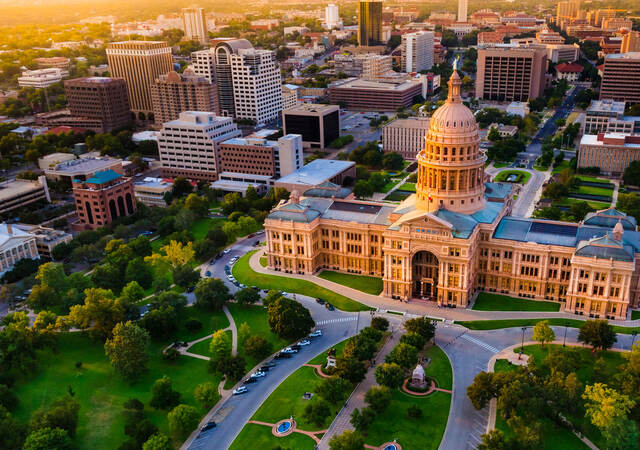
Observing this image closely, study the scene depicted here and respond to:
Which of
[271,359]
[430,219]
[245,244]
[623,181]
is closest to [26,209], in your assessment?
[245,244]

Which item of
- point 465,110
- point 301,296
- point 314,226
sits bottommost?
point 301,296

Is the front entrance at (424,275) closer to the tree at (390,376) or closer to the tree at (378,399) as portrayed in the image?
the tree at (390,376)

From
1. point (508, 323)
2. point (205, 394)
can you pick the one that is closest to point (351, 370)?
point (205, 394)

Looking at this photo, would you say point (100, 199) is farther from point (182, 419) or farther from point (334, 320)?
point (182, 419)

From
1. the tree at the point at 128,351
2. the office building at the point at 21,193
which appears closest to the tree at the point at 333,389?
the tree at the point at 128,351

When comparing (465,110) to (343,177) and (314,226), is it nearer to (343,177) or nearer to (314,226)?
(314,226)
